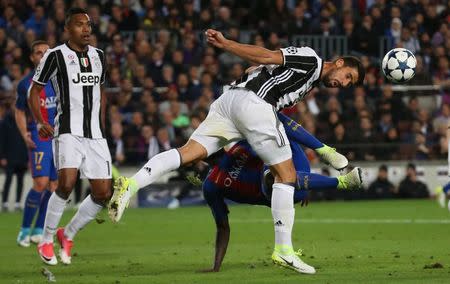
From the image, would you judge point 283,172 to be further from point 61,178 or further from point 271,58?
point 61,178

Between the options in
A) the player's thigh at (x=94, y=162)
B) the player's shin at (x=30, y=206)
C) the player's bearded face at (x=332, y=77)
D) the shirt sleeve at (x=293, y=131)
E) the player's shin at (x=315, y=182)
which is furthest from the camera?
the player's shin at (x=30, y=206)

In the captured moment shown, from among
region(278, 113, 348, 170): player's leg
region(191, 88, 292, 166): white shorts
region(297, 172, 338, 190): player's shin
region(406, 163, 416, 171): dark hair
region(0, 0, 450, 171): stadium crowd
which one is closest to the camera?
region(191, 88, 292, 166): white shorts

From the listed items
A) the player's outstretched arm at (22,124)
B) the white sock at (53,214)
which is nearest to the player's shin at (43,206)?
the player's outstretched arm at (22,124)

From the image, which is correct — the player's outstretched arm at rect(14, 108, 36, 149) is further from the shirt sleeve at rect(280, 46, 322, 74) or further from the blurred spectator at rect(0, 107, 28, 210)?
the blurred spectator at rect(0, 107, 28, 210)

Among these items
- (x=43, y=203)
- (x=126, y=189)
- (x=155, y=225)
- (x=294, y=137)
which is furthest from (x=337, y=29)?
(x=126, y=189)

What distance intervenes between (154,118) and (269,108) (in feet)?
43.8

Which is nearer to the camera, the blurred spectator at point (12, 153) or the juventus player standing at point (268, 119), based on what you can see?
the juventus player standing at point (268, 119)

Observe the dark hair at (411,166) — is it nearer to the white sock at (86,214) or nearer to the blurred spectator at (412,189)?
the blurred spectator at (412,189)

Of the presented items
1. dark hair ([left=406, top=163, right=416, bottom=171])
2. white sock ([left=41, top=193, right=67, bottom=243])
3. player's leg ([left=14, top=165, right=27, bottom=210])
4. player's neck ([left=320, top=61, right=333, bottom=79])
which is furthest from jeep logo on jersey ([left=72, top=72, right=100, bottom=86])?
dark hair ([left=406, top=163, right=416, bottom=171])

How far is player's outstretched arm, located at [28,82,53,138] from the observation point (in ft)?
38.2

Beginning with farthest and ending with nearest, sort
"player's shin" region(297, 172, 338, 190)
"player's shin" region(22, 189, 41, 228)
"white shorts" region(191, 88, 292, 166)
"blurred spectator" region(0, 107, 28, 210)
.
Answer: "blurred spectator" region(0, 107, 28, 210), "player's shin" region(22, 189, 41, 228), "player's shin" region(297, 172, 338, 190), "white shorts" region(191, 88, 292, 166)

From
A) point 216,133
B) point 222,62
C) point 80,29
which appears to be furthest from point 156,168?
point 222,62

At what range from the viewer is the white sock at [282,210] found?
10203 millimetres

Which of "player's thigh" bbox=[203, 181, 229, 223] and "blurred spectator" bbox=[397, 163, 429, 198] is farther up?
"player's thigh" bbox=[203, 181, 229, 223]
